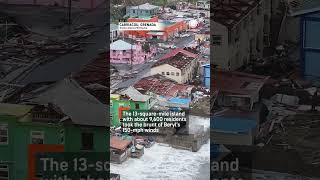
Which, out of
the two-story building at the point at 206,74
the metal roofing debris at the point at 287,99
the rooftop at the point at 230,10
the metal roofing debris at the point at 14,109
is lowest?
the metal roofing debris at the point at 14,109

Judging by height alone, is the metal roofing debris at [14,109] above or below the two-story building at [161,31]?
below

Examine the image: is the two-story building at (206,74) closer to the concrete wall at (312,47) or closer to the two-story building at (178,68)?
the two-story building at (178,68)

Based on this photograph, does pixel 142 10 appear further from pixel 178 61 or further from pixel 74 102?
pixel 74 102

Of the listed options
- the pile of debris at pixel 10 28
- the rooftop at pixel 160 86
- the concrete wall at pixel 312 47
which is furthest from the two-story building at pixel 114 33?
the concrete wall at pixel 312 47

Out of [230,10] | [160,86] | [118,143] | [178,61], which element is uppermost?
[230,10]

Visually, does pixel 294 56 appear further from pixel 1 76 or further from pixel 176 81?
pixel 1 76

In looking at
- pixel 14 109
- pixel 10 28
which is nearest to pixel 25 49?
pixel 10 28
